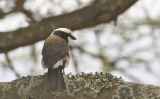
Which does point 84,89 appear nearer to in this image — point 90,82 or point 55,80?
point 90,82

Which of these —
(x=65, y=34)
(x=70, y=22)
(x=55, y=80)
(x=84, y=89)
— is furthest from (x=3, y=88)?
(x=70, y=22)

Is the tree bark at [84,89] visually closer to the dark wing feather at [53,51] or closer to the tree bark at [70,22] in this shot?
the dark wing feather at [53,51]

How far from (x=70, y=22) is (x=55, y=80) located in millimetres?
1742

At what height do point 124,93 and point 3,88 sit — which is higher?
point 3,88

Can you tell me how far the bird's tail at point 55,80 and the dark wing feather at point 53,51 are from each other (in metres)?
0.08

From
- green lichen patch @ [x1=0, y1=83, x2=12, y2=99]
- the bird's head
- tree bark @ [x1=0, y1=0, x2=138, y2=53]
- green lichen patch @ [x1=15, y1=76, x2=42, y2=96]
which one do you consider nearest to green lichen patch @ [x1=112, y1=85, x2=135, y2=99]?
green lichen patch @ [x1=15, y1=76, x2=42, y2=96]

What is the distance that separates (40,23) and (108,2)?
967 millimetres

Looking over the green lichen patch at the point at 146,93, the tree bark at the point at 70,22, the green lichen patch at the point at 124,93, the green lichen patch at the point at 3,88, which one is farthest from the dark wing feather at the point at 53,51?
the green lichen patch at the point at 146,93

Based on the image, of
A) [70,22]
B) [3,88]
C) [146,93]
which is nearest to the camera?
[146,93]

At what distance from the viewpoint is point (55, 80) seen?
3270 millimetres

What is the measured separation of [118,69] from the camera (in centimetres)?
595

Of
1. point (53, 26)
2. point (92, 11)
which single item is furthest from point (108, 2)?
point (53, 26)

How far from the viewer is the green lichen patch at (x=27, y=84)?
9.84 feet

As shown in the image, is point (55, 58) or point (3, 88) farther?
point (55, 58)
